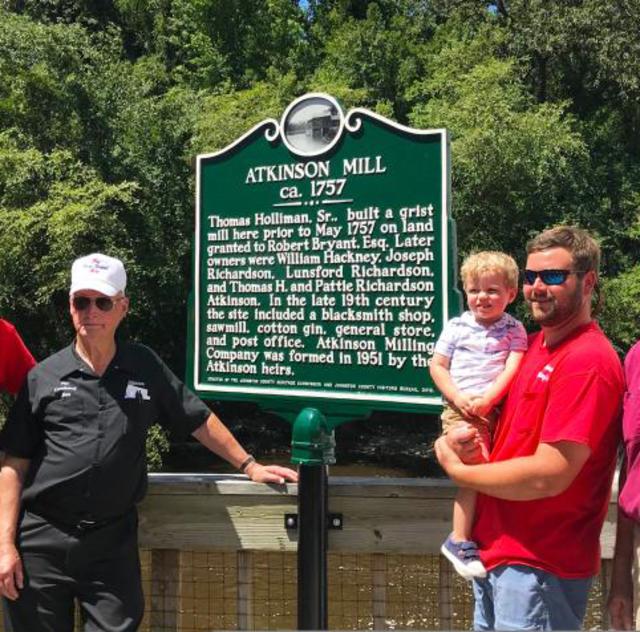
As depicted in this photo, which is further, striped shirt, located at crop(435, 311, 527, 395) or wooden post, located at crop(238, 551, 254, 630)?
wooden post, located at crop(238, 551, 254, 630)

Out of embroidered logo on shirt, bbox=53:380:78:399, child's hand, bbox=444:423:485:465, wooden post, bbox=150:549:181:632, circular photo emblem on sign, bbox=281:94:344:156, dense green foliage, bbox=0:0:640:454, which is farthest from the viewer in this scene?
dense green foliage, bbox=0:0:640:454

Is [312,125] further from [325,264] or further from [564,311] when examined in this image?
[564,311]

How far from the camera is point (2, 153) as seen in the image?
20781 mm

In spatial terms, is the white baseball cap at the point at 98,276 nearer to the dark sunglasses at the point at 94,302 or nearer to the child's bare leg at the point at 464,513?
the dark sunglasses at the point at 94,302

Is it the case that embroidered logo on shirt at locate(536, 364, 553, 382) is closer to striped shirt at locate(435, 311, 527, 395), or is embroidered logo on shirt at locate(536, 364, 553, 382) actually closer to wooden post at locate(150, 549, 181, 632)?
striped shirt at locate(435, 311, 527, 395)

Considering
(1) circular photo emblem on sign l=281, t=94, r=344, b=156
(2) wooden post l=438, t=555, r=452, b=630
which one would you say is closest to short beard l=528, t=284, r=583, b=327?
(2) wooden post l=438, t=555, r=452, b=630

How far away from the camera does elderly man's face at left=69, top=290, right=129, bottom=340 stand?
3.14 meters

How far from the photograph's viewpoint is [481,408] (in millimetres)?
3096

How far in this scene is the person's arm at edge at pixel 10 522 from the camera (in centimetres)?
296

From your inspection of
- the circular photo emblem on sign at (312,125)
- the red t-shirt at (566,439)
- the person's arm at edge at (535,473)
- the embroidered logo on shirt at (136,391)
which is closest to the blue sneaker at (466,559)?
the red t-shirt at (566,439)

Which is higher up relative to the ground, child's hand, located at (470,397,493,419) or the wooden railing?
child's hand, located at (470,397,493,419)

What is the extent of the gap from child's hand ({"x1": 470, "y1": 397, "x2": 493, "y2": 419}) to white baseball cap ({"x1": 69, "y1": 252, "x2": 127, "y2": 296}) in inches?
52.5

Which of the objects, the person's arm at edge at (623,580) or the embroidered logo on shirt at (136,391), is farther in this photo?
the embroidered logo on shirt at (136,391)

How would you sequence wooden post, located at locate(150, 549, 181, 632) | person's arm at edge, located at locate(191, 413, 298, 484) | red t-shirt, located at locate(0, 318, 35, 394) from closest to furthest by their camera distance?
red t-shirt, located at locate(0, 318, 35, 394), person's arm at edge, located at locate(191, 413, 298, 484), wooden post, located at locate(150, 549, 181, 632)
